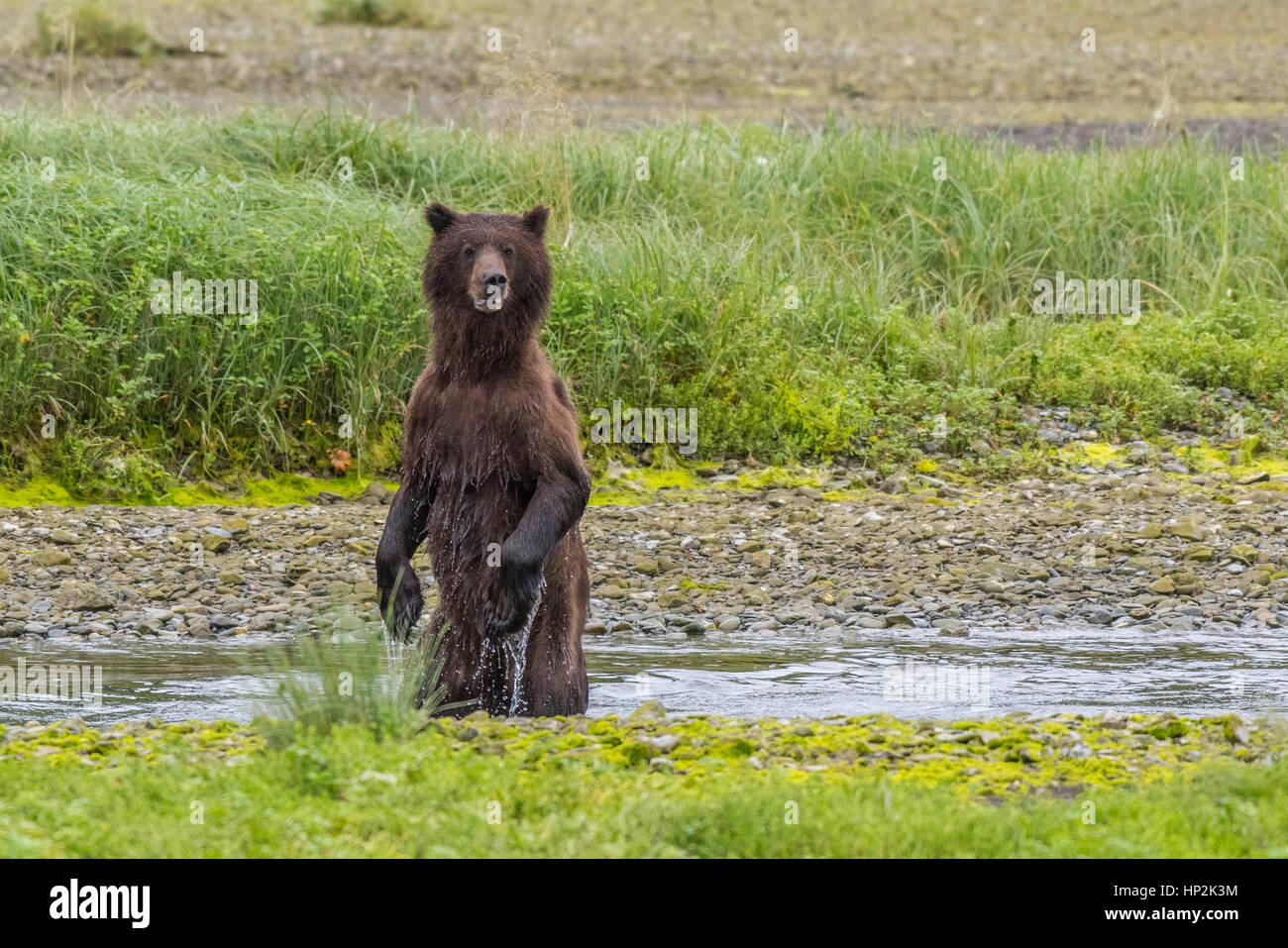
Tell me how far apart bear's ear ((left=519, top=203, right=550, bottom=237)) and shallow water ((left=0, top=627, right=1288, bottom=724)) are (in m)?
1.91

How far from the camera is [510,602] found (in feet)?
18.5

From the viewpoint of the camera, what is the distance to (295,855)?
147 inches

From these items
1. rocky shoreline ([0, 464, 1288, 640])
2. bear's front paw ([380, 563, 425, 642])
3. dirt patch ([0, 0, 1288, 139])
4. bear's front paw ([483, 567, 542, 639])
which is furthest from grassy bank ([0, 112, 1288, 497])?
bear's front paw ([483, 567, 542, 639])

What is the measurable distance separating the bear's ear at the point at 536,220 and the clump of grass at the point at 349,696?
1602 mm

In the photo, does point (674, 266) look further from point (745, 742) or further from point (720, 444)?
point (745, 742)

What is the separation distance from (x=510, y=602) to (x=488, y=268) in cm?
116

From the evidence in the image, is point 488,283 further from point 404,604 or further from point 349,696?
point 349,696

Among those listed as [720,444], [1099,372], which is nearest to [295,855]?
[720,444]

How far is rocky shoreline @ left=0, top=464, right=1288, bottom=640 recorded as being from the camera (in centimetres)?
805

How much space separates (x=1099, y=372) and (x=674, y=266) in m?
3.13

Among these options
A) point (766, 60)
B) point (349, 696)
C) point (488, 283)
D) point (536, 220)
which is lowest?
point (349, 696)

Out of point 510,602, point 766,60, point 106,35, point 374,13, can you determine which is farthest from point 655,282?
point 374,13

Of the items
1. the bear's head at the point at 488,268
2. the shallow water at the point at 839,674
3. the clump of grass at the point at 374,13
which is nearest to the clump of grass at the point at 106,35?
the clump of grass at the point at 374,13

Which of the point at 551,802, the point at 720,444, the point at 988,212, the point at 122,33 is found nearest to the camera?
the point at 551,802
